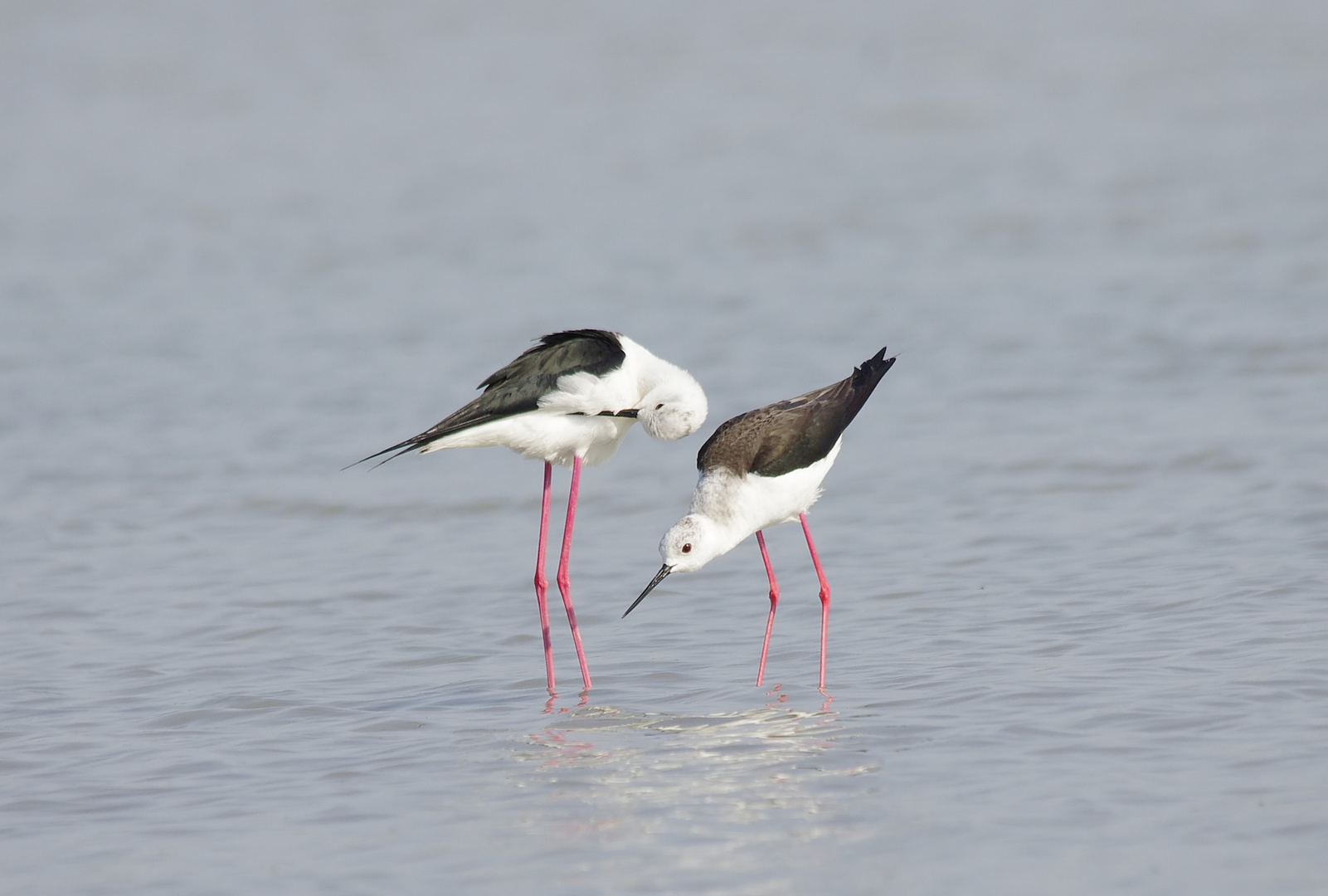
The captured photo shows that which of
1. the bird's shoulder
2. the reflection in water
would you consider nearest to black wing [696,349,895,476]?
the bird's shoulder

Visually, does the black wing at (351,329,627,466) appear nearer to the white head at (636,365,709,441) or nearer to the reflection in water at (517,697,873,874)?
the white head at (636,365,709,441)

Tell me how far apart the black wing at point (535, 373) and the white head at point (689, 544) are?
0.70m

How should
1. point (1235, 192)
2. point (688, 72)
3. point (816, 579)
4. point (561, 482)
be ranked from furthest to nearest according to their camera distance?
point (688, 72) → point (1235, 192) → point (561, 482) → point (816, 579)

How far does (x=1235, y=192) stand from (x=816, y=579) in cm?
904

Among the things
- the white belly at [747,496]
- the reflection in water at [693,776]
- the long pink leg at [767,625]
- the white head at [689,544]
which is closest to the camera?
the reflection in water at [693,776]

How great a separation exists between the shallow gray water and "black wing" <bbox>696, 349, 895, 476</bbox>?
724 mm

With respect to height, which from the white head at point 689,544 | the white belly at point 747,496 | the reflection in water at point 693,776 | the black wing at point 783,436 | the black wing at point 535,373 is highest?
the black wing at point 535,373

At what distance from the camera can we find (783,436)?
632 centimetres

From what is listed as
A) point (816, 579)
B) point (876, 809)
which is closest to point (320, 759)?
point (876, 809)

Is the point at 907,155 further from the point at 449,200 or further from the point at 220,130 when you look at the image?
the point at 220,130

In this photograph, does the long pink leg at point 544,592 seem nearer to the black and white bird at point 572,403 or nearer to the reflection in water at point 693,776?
the black and white bird at point 572,403

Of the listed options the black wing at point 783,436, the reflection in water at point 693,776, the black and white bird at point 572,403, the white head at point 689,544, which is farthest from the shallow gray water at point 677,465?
the black and white bird at point 572,403

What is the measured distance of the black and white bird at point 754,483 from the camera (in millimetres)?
6160

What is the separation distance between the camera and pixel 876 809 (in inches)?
176
